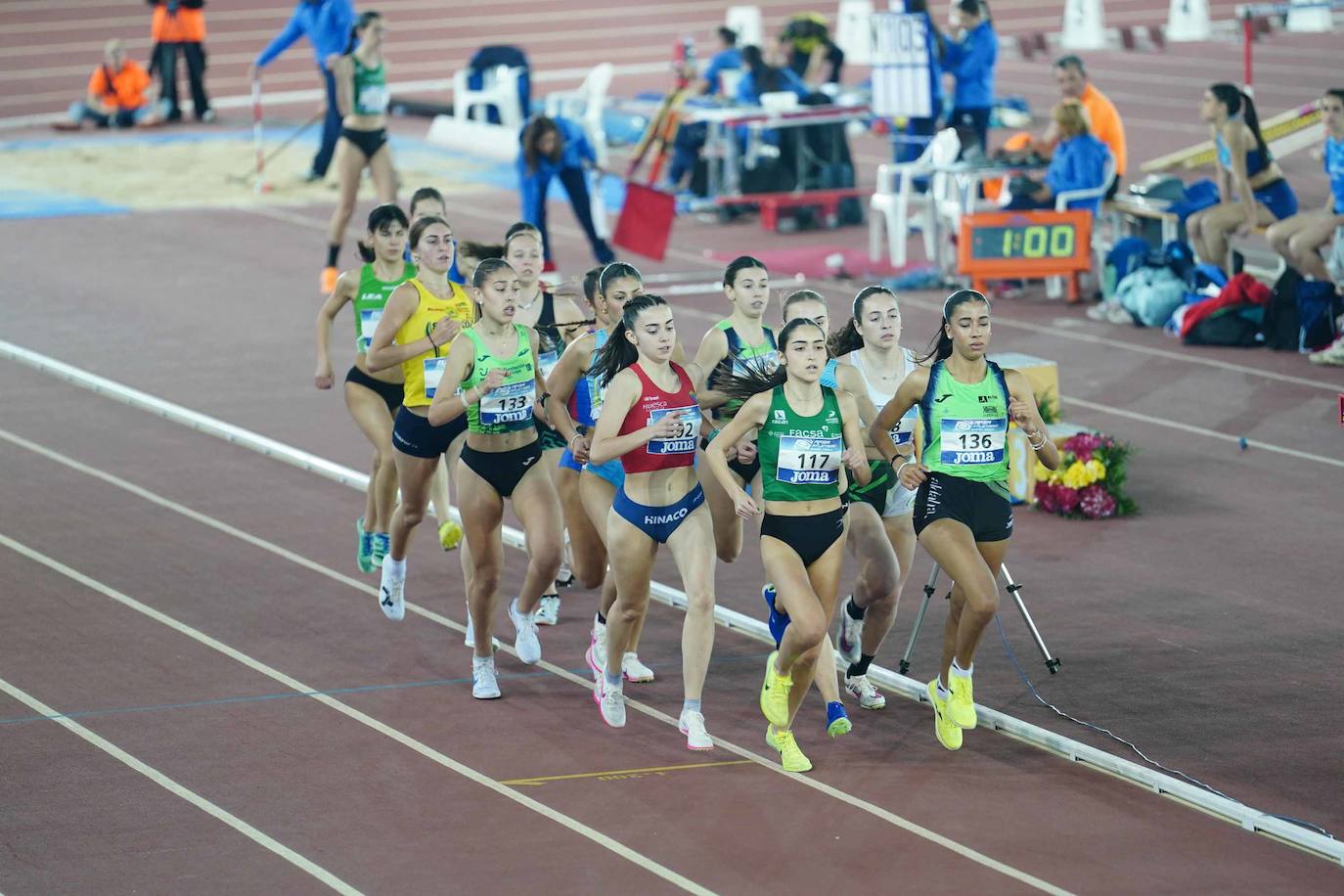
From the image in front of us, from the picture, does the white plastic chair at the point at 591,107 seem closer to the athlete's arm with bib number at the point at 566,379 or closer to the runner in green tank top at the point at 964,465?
the athlete's arm with bib number at the point at 566,379

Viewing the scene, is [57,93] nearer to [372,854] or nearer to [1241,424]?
[1241,424]

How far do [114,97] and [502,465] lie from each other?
70.5ft

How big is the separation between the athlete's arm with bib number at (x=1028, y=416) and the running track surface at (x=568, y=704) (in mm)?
1144

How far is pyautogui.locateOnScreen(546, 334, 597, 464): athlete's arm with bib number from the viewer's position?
8.73 metres

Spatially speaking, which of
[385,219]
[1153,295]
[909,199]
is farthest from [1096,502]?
[909,199]

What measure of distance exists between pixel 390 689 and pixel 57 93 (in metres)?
23.7

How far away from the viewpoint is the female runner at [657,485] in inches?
314

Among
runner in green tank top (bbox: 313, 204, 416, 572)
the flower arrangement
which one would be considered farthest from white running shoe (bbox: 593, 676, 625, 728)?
the flower arrangement

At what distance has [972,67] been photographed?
19.8 meters

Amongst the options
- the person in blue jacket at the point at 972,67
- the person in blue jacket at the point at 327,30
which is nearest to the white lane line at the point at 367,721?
the person in blue jacket at the point at 972,67

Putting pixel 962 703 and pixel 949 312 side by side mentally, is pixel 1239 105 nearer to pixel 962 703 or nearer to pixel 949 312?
pixel 949 312

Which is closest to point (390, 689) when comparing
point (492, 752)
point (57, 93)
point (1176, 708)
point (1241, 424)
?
point (492, 752)

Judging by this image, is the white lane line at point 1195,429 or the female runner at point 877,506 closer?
the female runner at point 877,506

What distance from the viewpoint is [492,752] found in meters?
8.14
